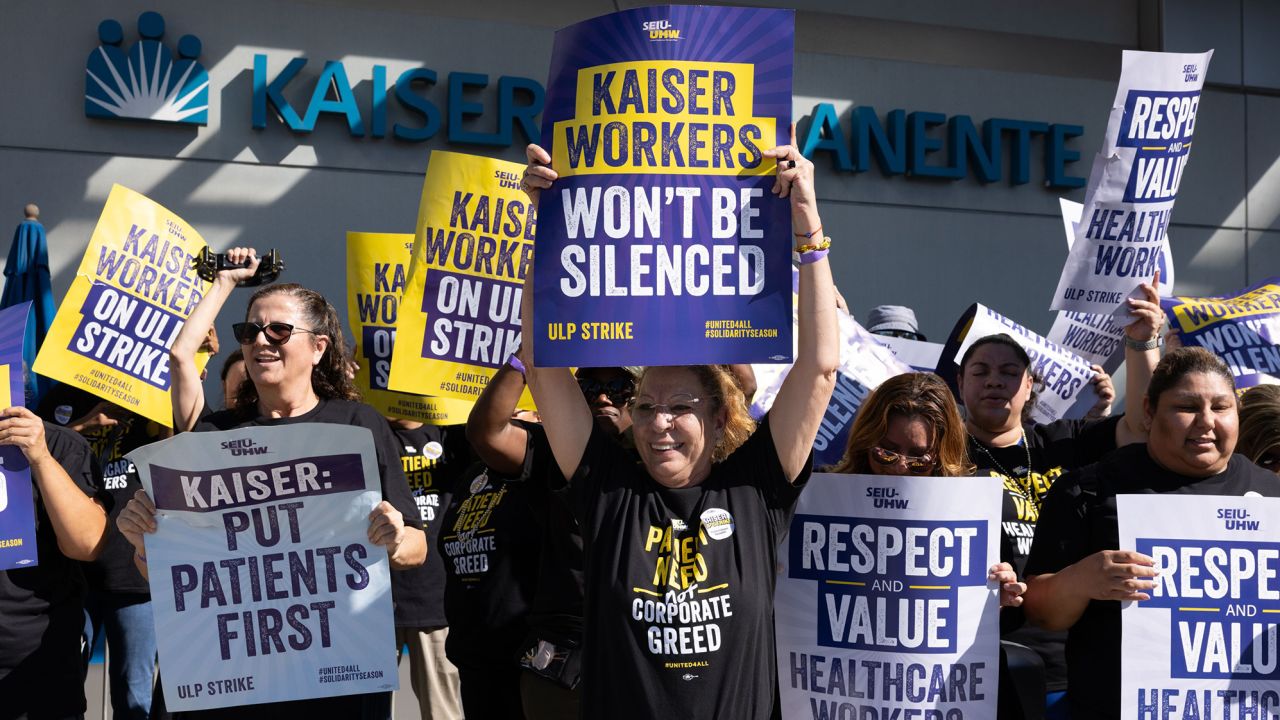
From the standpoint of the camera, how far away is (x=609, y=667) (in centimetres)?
302

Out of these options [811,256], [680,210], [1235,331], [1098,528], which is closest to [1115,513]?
[1098,528]

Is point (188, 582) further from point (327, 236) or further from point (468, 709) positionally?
point (327, 236)

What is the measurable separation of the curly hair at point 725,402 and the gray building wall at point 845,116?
23.3 feet

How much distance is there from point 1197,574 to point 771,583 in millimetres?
1222

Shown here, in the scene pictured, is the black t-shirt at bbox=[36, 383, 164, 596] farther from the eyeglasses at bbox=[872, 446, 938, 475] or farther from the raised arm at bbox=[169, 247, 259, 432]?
the eyeglasses at bbox=[872, 446, 938, 475]

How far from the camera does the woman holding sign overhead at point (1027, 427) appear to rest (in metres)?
4.66

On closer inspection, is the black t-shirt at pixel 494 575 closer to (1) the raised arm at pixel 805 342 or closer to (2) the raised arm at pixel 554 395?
(2) the raised arm at pixel 554 395

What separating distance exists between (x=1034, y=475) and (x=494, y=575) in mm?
1986

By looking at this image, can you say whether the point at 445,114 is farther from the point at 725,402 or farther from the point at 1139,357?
the point at 725,402

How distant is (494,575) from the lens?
4410mm

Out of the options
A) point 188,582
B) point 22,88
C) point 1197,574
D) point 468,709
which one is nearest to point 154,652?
point 468,709

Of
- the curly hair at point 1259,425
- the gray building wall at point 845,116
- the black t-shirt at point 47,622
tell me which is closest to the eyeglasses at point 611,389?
the black t-shirt at point 47,622

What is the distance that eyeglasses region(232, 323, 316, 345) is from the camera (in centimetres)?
356

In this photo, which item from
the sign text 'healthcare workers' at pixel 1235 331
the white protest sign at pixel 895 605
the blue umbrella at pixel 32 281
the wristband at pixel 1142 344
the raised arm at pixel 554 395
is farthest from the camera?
the blue umbrella at pixel 32 281
